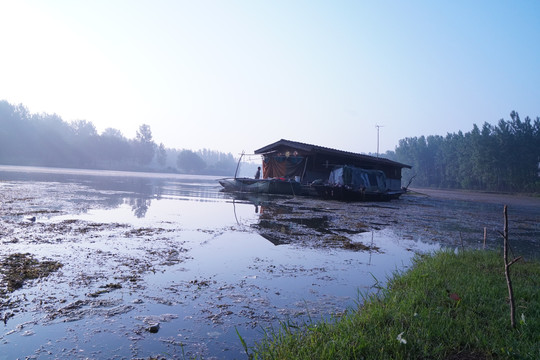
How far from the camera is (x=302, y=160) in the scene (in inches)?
1040

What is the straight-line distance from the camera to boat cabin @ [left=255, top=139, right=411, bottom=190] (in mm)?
26109

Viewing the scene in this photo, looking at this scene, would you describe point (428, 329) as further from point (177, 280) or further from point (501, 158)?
point (501, 158)

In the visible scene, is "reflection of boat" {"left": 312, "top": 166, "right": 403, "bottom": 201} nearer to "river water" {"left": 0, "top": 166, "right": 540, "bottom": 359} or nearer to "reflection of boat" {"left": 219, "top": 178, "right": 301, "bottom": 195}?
"reflection of boat" {"left": 219, "top": 178, "right": 301, "bottom": 195}

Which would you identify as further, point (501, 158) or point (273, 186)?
point (501, 158)

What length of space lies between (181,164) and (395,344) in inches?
5086

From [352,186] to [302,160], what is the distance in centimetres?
Answer: 543

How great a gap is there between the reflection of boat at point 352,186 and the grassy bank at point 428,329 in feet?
54.9

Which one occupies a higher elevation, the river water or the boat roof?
the boat roof

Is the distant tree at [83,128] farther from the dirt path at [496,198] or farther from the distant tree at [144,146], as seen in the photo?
the dirt path at [496,198]

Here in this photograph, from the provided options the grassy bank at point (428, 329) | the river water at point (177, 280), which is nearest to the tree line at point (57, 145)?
the river water at point (177, 280)

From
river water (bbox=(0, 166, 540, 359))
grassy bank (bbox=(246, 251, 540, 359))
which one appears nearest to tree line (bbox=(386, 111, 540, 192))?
river water (bbox=(0, 166, 540, 359))

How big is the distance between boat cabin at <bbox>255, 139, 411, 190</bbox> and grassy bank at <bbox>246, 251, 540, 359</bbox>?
20860mm

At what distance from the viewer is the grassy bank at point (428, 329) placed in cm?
268

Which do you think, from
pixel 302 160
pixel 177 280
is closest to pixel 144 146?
pixel 302 160
